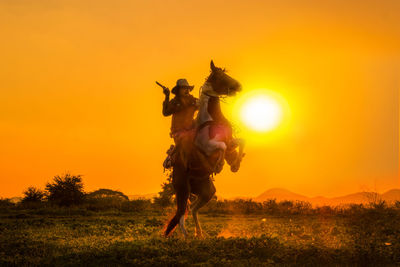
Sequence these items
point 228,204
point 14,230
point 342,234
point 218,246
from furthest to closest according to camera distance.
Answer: point 228,204 → point 14,230 → point 342,234 → point 218,246

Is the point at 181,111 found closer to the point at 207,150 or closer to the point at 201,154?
the point at 201,154

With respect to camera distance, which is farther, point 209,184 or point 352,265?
point 209,184

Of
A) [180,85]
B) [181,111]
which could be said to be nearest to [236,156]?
[181,111]

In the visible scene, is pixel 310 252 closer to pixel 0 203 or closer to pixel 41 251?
pixel 41 251

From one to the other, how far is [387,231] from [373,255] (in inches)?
194

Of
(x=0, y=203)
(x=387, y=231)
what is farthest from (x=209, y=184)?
(x=0, y=203)

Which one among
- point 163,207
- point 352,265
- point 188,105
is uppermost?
point 188,105

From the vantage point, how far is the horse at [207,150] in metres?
12.3

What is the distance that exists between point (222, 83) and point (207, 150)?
171 cm

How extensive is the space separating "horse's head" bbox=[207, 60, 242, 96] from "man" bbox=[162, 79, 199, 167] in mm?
756

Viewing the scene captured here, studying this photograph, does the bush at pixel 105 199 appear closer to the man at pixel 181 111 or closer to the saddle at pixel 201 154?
the saddle at pixel 201 154

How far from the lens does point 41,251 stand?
1166 cm

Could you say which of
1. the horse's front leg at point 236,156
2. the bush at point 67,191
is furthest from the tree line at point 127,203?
the horse's front leg at point 236,156

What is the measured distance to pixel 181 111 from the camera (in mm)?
13172
